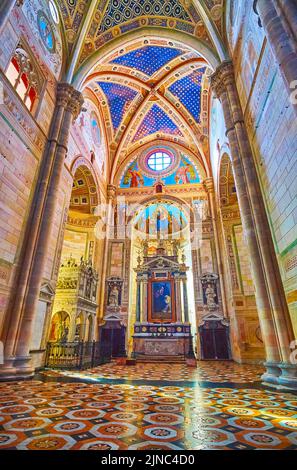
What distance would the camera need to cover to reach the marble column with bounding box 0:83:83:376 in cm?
670

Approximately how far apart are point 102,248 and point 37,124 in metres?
8.95

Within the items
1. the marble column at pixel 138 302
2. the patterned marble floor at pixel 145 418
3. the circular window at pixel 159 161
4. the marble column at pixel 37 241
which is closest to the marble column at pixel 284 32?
the patterned marble floor at pixel 145 418

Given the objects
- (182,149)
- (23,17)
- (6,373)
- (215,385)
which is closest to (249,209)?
(215,385)

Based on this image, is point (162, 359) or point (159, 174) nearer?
point (162, 359)

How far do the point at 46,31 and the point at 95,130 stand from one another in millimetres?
6290

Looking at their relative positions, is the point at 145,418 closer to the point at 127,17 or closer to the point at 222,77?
the point at 222,77

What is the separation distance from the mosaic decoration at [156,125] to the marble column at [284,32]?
12.5m

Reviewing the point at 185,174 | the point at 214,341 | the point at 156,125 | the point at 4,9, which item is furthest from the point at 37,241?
the point at 156,125

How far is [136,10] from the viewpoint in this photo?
11781 mm

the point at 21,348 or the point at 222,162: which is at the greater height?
the point at 222,162

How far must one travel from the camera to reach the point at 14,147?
739 cm

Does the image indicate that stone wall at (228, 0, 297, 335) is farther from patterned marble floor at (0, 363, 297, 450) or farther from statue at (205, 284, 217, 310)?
statue at (205, 284, 217, 310)

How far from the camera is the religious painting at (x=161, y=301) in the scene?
14.5 metres
